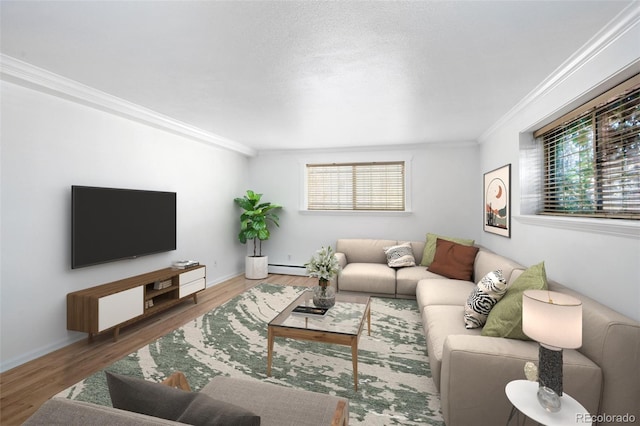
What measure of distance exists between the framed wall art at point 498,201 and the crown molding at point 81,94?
13.8 feet

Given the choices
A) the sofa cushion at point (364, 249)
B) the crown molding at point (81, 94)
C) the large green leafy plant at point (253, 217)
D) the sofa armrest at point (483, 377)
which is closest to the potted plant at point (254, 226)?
the large green leafy plant at point (253, 217)

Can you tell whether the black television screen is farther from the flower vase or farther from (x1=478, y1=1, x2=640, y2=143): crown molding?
(x1=478, y1=1, x2=640, y2=143): crown molding

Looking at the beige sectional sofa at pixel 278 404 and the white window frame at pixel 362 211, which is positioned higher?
the white window frame at pixel 362 211

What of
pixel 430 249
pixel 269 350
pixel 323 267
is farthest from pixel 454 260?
pixel 269 350

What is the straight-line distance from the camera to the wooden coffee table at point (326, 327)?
239 cm

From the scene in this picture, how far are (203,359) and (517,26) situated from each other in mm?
3441

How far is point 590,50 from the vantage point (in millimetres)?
2104

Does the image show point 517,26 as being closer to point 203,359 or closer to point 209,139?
point 203,359

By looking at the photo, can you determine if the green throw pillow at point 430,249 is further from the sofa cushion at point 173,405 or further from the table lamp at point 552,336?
the sofa cushion at point 173,405

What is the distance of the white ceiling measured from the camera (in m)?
1.75

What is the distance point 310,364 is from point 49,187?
2.90m

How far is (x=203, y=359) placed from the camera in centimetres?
275

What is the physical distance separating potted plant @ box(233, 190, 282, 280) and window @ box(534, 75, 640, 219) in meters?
4.31

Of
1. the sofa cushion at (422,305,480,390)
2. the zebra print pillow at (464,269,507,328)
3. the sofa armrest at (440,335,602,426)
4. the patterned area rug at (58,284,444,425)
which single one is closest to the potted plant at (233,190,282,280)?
the patterned area rug at (58,284,444,425)
